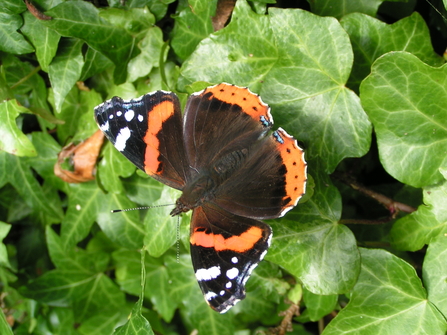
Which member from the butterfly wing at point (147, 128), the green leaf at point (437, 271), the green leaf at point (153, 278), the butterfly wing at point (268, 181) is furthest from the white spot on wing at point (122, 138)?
the green leaf at point (437, 271)

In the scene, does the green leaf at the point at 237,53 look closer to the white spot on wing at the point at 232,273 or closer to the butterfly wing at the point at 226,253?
the butterfly wing at the point at 226,253

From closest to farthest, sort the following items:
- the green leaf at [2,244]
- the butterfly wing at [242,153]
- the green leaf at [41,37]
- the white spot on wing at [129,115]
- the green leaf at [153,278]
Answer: the butterfly wing at [242,153] → the white spot on wing at [129,115] → the green leaf at [41,37] → the green leaf at [2,244] → the green leaf at [153,278]

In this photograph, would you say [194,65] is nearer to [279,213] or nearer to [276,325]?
[279,213]

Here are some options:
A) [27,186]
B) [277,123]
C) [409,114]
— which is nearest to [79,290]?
[27,186]

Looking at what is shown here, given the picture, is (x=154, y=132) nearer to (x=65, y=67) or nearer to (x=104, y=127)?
(x=104, y=127)

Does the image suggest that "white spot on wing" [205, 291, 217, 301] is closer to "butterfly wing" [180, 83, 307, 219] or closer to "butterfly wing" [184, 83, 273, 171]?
"butterfly wing" [180, 83, 307, 219]

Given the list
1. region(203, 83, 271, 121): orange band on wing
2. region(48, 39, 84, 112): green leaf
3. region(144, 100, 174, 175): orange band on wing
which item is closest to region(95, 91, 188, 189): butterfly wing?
region(144, 100, 174, 175): orange band on wing

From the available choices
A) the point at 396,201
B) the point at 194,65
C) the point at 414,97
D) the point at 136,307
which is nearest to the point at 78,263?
the point at 136,307
